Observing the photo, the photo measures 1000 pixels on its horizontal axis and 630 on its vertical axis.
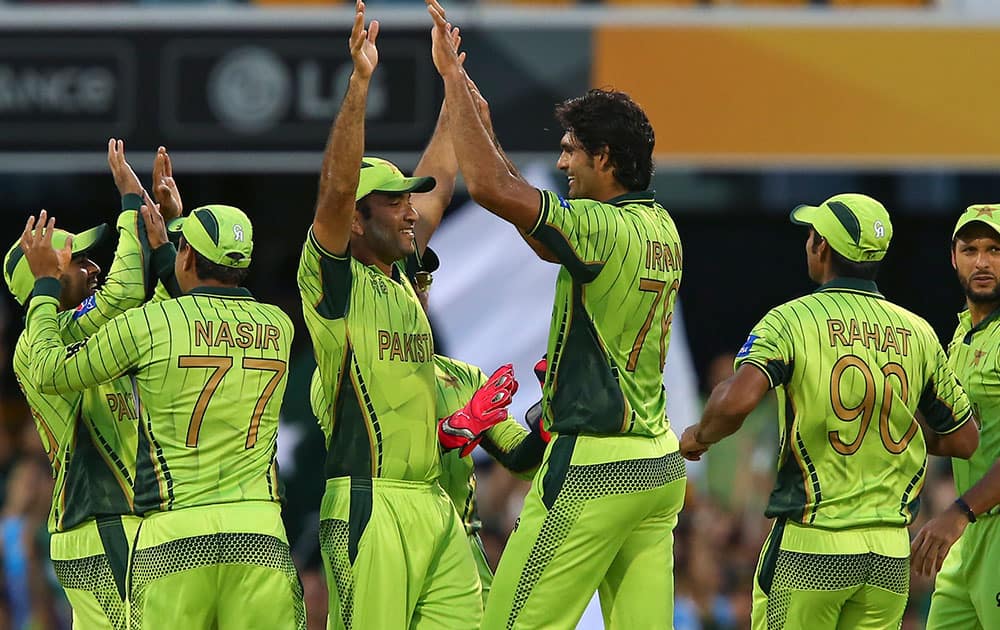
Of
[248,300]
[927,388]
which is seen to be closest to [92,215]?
[248,300]

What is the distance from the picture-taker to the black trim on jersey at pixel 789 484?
709cm

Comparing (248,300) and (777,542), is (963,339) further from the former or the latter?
(248,300)

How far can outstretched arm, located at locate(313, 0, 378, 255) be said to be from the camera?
670 cm

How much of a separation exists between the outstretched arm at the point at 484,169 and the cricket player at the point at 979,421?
227 centimetres

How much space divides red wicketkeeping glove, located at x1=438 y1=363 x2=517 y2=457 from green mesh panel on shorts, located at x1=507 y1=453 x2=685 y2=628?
752 millimetres

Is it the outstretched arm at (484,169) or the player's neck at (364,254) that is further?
the player's neck at (364,254)

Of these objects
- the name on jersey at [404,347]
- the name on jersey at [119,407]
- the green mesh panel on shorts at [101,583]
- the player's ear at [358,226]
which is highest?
the player's ear at [358,226]

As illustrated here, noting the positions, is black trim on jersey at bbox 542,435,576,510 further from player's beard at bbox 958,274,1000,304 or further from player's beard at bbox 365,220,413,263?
player's beard at bbox 958,274,1000,304

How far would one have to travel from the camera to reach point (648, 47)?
14141 mm

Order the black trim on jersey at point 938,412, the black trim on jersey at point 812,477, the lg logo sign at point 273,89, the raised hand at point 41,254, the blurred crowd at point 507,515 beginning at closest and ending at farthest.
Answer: the black trim on jersey at point 812,477 < the black trim on jersey at point 938,412 < the raised hand at point 41,254 < the blurred crowd at point 507,515 < the lg logo sign at point 273,89

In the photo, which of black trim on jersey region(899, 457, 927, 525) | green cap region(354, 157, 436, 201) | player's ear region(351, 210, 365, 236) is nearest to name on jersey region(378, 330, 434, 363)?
player's ear region(351, 210, 365, 236)

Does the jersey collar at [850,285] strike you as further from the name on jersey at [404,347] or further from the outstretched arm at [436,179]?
the outstretched arm at [436,179]

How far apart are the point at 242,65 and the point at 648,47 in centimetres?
323

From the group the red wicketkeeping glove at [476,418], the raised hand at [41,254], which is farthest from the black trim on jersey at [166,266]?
the red wicketkeeping glove at [476,418]
